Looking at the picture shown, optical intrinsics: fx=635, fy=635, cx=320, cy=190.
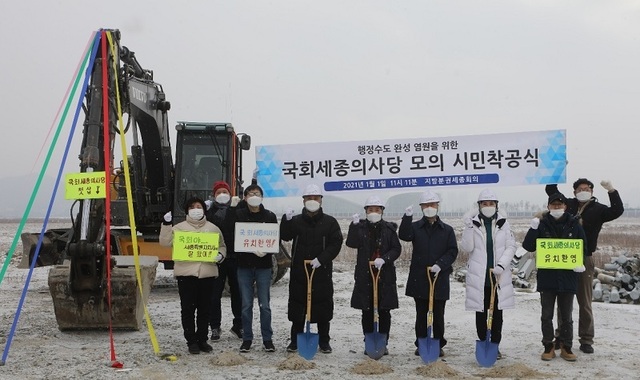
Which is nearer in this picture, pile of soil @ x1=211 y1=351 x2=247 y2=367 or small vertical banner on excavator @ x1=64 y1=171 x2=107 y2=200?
pile of soil @ x1=211 y1=351 x2=247 y2=367

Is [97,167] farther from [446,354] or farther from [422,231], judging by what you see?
[446,354]

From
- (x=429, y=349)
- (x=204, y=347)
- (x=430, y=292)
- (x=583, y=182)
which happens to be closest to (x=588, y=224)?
(x=583, y=182)

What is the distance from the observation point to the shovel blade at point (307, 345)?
6.55m

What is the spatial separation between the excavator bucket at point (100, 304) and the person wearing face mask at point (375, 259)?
2576mm

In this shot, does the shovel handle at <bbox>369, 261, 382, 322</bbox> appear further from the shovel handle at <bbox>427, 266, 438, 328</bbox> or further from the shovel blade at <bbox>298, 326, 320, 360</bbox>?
the shovel blade at <bbox>298, 326, 320, 360</bbox>

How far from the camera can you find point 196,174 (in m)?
11.3

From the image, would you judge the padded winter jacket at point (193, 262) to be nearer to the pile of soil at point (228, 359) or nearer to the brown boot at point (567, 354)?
the pile of soil at point (228, 359)

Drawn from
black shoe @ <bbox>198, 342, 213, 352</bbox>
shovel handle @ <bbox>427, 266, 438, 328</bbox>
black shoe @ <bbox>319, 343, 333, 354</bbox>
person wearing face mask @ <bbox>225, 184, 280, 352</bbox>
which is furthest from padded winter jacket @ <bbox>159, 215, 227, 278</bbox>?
shovel handle @ <bbox>427, 266, 438, 328</bbox>

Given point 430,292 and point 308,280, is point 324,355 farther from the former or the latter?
point 430,292

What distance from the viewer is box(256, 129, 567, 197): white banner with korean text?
822 cm

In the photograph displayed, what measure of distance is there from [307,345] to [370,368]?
30.5 inches

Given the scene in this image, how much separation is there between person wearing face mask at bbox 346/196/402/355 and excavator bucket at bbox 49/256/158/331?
2.58 metres

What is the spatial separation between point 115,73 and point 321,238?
3338 millimetres

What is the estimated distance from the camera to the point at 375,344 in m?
6.66
